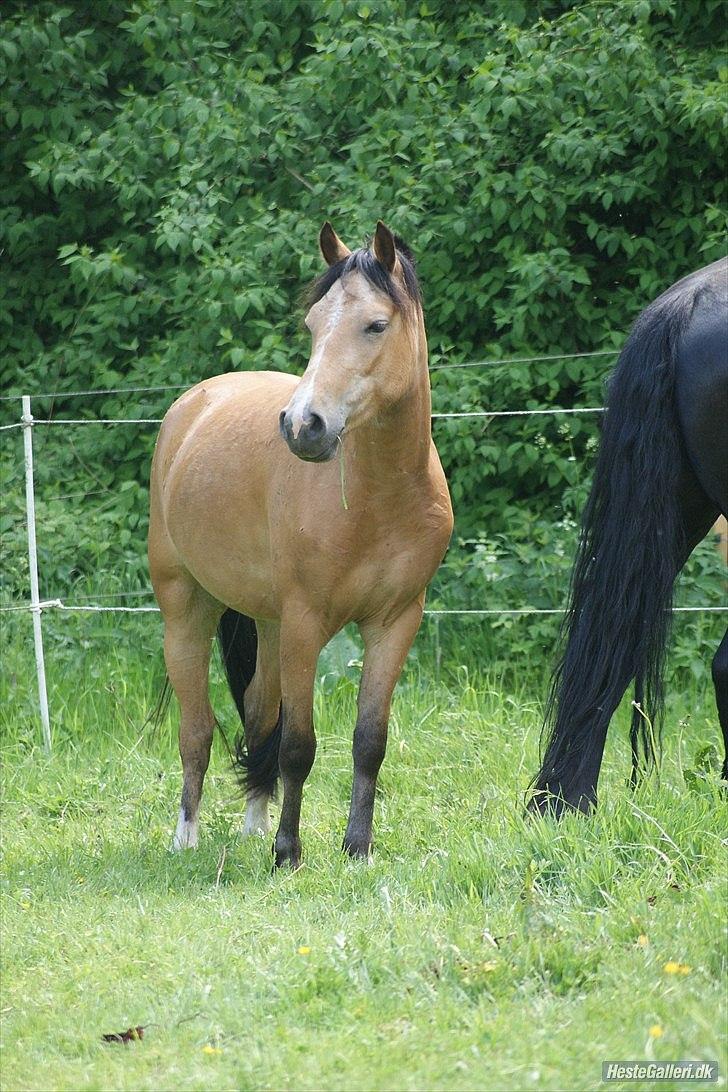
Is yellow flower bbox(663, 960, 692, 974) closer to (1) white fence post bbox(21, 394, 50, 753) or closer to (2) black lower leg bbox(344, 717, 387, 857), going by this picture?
(2) black lower leg bbox(344, 717, 387, 857)

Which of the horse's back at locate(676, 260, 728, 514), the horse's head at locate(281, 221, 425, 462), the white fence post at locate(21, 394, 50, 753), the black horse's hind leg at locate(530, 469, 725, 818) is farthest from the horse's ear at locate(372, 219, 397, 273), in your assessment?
the white fence post at locate(21, 394, 50, 753)

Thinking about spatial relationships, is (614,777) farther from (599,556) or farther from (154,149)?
(154,149)

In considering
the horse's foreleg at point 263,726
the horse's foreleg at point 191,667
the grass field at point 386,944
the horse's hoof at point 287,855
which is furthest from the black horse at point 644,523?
the horse's foreleg at point 191,667

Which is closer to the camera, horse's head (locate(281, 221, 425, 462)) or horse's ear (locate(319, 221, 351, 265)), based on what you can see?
horse's head (locate(281, 221, 425, 462))

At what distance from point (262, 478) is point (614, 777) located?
188cm

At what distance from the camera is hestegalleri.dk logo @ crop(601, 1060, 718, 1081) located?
2635 mm

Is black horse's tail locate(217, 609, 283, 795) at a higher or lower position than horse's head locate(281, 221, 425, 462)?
lower

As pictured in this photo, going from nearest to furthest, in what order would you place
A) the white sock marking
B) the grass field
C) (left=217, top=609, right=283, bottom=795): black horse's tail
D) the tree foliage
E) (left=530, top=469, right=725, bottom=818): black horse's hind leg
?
1. the grass field
2. (left=530, top=469, right=725, bottom=818): black horse's hind leg
3. the white sock marking
4. (left=217, top=609, right=283, bottom=795): black horse's tail
5. the tree foliage

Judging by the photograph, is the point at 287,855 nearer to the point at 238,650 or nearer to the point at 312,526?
the point at 312,526

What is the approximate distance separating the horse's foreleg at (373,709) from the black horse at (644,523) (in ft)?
2.59

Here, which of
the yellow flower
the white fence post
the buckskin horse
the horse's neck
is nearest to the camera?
the yellow flower

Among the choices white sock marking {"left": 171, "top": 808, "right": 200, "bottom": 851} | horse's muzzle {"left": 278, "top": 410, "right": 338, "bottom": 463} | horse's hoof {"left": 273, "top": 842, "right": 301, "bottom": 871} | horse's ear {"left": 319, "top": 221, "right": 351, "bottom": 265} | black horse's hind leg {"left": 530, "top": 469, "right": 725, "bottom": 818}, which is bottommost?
white sock marking {"left": 171, "top": 808, "right": 200, "bottom": 851}

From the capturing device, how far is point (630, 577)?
4.00m

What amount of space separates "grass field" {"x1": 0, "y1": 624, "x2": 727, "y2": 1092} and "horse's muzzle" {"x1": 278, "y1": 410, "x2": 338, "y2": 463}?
4.20 ft
